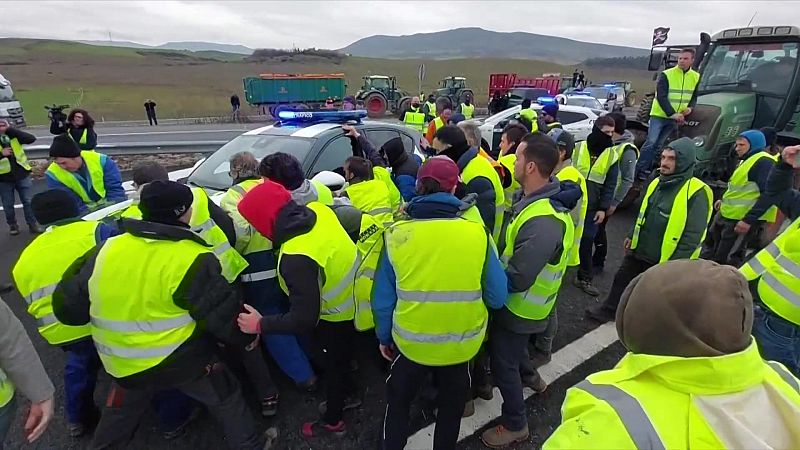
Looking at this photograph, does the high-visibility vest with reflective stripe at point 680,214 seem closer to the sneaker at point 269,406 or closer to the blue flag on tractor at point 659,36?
the sneaker at point 269,406

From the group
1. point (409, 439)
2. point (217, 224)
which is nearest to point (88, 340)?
point (217, 224)

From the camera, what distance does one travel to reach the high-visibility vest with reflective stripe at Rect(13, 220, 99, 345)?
239 cm

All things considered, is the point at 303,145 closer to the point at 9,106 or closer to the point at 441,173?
the point at 441,173

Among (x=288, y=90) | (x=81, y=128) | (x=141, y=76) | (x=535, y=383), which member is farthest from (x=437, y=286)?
(x=141, y=76)

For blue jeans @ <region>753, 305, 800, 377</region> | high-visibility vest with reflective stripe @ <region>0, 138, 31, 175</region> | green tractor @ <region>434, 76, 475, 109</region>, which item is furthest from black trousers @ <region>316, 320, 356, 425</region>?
green tractor @ <region>434, 76, 475, 109</region>

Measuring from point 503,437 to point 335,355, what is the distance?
1.17 metres

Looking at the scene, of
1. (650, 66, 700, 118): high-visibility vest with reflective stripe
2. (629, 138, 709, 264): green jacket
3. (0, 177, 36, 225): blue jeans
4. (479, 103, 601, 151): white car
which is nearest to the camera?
(629, 138, 709, 264): green jacket

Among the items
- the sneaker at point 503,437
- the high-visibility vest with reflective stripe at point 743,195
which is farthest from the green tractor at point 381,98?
the sneaker at point 503,437

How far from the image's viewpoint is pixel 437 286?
2121 millimetres

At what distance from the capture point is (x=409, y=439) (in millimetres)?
2805

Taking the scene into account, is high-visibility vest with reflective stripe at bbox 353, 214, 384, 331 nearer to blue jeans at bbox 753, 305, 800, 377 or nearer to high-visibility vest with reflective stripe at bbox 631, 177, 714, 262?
blue jeans at bbox 753, 305, 800, 377

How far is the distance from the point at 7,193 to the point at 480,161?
6447 mm

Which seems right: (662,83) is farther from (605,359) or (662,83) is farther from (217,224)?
(217,224)

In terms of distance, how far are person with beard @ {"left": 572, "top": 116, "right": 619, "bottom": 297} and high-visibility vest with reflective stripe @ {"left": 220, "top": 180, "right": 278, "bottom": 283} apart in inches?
133
